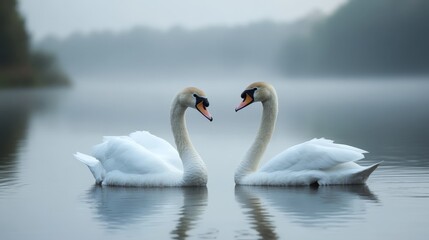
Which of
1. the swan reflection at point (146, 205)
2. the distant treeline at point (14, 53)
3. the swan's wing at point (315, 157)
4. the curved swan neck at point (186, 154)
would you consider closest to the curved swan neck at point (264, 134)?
the swan's wing at point (315, 157)

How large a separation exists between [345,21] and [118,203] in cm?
7097

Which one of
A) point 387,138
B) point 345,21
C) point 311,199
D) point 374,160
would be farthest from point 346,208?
point 345,21

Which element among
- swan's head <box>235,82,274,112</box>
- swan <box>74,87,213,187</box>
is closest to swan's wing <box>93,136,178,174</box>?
swan <box>74,87,213,187</box>

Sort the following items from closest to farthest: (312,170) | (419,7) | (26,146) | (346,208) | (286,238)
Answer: (286,238), (346,208), (312,170), (26,146), (419,7)

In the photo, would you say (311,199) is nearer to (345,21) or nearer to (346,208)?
(346,208)

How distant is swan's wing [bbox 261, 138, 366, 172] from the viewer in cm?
1350

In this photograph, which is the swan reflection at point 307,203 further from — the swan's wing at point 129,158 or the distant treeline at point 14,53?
the distant treeline at point 14,53

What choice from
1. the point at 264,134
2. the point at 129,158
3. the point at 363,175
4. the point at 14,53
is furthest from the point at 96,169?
the point at 14,53

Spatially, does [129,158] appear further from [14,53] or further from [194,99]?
[14,53]

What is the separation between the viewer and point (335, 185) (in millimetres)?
13805

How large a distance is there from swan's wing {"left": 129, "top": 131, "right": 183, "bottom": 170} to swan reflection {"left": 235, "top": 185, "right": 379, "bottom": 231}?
1116mm

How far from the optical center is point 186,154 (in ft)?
46.8

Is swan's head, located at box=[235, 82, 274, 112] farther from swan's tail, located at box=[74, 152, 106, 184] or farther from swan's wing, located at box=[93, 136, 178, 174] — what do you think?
swan's tail, located at box=[74, 152, 106, 184]

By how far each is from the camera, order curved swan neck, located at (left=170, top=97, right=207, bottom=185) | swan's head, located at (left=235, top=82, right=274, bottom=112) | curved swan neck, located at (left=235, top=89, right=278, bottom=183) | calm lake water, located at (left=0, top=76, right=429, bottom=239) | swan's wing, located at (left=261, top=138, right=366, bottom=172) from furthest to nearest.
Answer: swan's head, located at (left=235, top=82, right=274, bottom=112)
curved swan neck, located at (left=235, top=89, right=278, bottom=183)
curved swan neck, located at (left=170, top=97, right=207, bottom=185)
swan's wing, located at (left=261, top=138, right=366, bottom=172)
calm lake water, located at (left=0, top=76, right=429, bottom=239)
